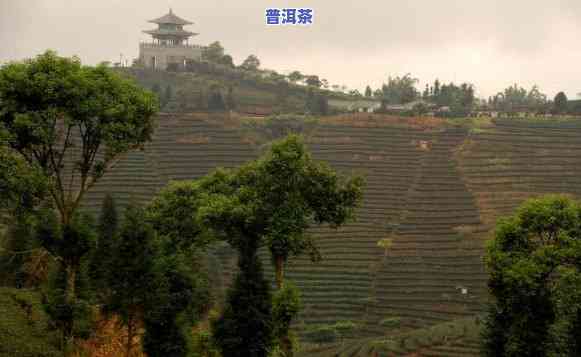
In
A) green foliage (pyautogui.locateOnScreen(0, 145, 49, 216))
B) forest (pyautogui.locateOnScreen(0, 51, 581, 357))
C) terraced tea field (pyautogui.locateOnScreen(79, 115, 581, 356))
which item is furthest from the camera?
terraced tea field (pyautogui.locateOnScreen(79, 115, 581, 356))

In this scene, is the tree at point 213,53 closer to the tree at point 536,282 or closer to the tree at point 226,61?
the tree at point 226,61

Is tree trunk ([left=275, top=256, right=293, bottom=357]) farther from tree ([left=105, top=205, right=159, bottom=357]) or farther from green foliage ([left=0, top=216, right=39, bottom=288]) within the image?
green foliage ([left=0, top=216, right=39, bottom=288])

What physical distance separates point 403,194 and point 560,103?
2251 centimetres

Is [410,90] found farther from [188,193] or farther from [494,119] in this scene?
[188,193]

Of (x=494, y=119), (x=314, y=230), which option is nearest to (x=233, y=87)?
(x=494, y=119)

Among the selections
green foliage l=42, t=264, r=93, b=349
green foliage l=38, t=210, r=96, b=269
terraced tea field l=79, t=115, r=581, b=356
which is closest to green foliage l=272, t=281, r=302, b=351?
green foliage l=42, t=264, r=93, b=349

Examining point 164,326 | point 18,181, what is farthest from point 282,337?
point 18,181

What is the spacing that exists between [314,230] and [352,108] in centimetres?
2833

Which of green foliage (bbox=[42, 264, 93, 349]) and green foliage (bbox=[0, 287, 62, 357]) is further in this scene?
green foliage (bbox=[0, 287, 62, 357])

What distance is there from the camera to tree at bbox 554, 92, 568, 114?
225 ft

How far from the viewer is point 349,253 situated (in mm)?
45438

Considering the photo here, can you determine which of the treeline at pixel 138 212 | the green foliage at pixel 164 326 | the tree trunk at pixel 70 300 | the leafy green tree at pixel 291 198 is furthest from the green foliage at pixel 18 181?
the leafy green tree at pixel 291 198

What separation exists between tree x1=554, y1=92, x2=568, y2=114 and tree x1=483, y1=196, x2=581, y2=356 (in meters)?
50.4

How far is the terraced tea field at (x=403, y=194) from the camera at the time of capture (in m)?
40.2
